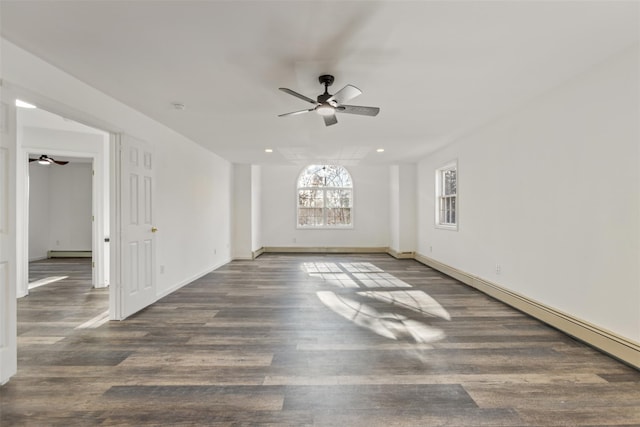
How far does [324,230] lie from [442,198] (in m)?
3.80

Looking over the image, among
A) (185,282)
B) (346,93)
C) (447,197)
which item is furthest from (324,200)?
(346,93)

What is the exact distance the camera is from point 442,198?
619 cm

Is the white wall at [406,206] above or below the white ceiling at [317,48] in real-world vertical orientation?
below

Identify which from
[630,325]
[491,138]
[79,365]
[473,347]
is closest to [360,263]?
[491,138]

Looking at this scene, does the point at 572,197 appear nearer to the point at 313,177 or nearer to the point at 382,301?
the point at 382,301

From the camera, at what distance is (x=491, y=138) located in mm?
4168

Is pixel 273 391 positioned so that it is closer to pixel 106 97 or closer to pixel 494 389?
pixel 494 389

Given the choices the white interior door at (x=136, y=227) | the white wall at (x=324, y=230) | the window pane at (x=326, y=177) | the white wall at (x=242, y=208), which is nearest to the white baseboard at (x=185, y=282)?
the white interior door at (x=136, y=227)

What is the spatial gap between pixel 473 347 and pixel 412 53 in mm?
2493

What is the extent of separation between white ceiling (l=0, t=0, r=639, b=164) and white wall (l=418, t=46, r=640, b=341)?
0.26m

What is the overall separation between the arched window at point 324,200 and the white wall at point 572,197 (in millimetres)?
4982

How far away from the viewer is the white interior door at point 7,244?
6.79ft

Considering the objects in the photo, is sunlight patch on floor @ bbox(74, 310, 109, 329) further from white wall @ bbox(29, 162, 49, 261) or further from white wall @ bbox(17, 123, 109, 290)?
white wall @ bbox(29, 162, 49, 261)

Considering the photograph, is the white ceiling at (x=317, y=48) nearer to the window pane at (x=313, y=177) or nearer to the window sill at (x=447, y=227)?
the window sill at (x=447, y=227)
